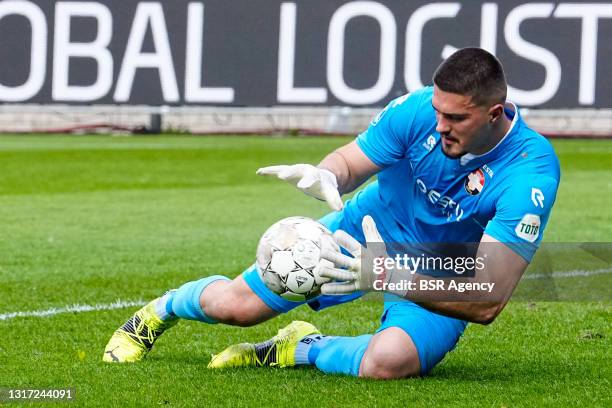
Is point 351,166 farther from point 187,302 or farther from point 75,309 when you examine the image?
point 75,309

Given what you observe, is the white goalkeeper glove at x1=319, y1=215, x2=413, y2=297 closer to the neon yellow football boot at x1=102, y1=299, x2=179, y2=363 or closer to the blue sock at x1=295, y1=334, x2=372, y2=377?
the blue sock at x1=295, y1=334, x2=372, y2=377

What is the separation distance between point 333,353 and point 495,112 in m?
1.30

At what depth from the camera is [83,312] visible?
6.74 metres

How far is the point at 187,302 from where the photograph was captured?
540cm

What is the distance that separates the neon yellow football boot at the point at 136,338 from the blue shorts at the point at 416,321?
49cm

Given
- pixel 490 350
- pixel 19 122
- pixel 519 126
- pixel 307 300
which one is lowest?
pixel 19 122

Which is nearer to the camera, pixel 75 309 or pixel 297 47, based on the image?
pixel 75 309

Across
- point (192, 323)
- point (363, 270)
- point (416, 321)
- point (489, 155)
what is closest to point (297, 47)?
point (192, 323)

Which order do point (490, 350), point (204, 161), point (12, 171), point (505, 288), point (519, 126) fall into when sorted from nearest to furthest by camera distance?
point (505, 288) → point (519, 126) → point (490, 350) → point (12, 171) → point (204, 161)

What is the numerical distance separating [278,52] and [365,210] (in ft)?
36.2

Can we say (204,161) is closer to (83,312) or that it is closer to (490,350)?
(83,312)

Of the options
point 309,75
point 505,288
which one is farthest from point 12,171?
point 505,288

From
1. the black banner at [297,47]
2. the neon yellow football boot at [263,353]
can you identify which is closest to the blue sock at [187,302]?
Answer: the neon yellow football boot at [263,353]

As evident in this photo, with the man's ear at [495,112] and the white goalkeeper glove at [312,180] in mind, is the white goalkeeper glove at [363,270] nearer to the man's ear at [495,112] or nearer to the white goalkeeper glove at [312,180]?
the white goalkeeper glove at [312,180]
